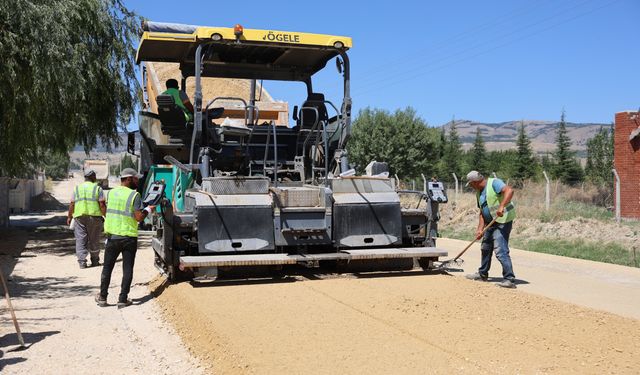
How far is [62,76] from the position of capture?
12.1 m

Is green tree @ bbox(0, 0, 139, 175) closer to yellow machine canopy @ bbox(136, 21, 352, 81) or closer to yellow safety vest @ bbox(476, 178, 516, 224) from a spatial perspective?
yellow machine canopy @ bbox(136, 21, 352, 81)

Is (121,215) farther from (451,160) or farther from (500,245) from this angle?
(451,160)

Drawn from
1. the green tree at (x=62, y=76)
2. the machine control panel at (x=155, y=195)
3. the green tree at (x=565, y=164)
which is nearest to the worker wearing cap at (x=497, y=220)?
the machine control panel at (x=155, y=195)

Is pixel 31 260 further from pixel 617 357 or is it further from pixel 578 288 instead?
pixel 617 357

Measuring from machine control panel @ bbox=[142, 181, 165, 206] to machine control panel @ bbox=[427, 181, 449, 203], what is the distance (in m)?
3.33

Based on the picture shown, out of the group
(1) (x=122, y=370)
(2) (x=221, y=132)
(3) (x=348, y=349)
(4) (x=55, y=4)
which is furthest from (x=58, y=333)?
Result: (4) (x=55, y=4)

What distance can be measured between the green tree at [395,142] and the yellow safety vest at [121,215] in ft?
132

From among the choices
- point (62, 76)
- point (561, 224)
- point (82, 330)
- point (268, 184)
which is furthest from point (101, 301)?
point (561, 224)

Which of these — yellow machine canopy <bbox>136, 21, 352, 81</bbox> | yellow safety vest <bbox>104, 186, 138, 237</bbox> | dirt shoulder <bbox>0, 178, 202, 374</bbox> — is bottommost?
dirt shoulder <bbox>0, 178, 202, 374</bbox>

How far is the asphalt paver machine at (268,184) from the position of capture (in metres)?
7.75

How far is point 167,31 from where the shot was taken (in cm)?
878

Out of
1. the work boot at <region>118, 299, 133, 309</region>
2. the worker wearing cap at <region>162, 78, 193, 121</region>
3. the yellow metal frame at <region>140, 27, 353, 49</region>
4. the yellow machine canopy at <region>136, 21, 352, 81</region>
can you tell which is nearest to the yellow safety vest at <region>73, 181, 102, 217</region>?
the yellow machine canopy at <region>136, 21, 352, 81</region>

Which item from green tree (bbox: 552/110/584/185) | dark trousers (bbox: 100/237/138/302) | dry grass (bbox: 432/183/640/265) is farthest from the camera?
green tree (bbox: 552/110/584/185)

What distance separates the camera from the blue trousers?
8.48 m
